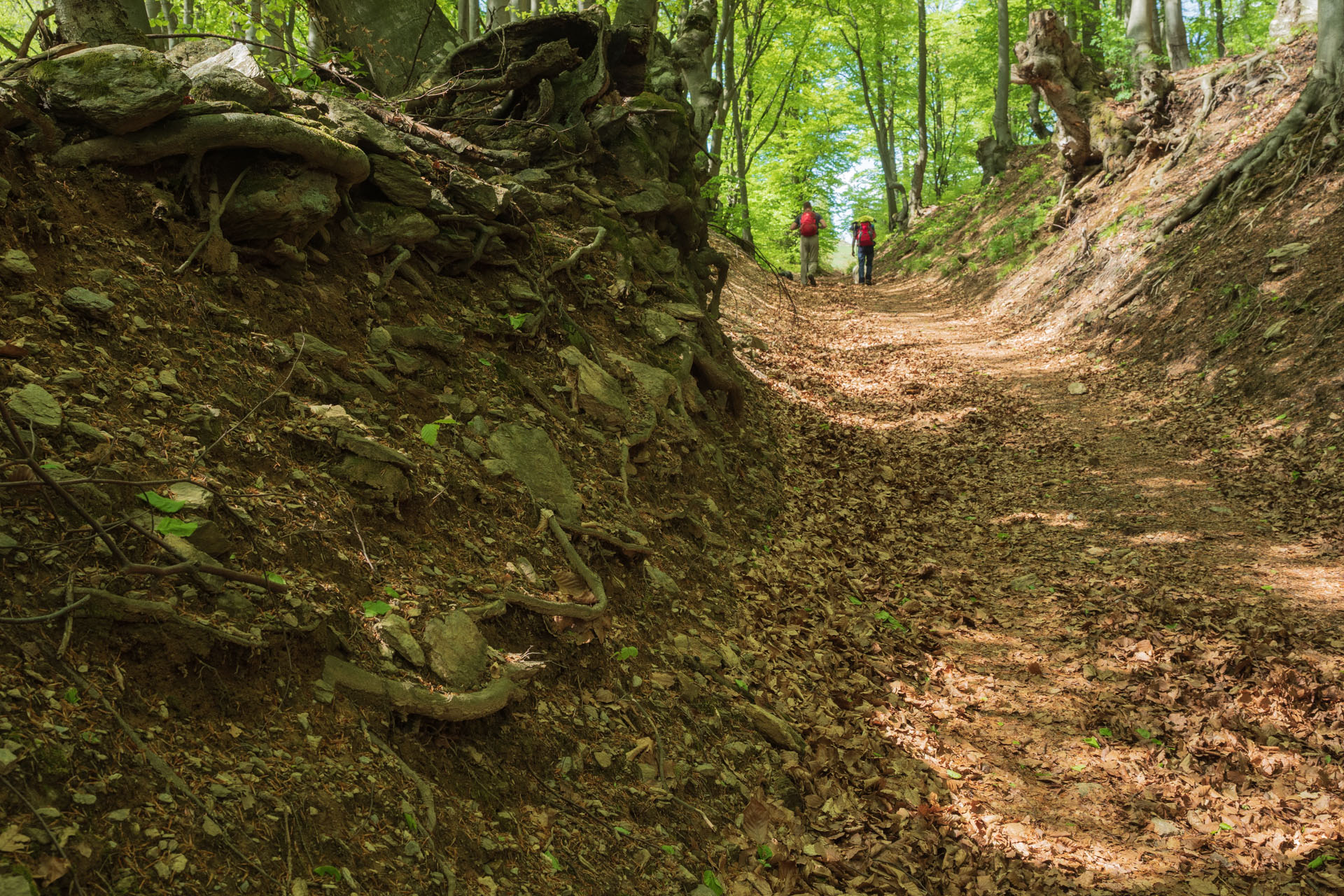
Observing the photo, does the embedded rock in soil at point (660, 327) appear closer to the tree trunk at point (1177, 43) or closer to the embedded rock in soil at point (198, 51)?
the embedded rock in soil at point (198, 51)

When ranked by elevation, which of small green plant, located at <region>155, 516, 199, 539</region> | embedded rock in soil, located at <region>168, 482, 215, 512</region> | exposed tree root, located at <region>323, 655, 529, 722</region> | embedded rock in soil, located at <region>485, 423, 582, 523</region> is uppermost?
embedded rock in soil, located at <region>168, 482, 215, 512</region>

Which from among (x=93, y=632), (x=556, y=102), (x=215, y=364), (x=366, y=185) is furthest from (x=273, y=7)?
(x=93, y=632)

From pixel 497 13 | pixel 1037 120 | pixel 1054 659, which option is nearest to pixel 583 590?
pixel 1054 659

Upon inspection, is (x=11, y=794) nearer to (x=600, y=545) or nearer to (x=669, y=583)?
(x=600, y=545)

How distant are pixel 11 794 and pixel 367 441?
2252 millimetres

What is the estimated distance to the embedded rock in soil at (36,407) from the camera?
2953 mm

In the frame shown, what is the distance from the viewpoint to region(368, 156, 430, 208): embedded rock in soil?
5574mm

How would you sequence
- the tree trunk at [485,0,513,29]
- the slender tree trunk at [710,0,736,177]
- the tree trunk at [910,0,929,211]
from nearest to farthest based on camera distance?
the tree trunk at [485,0,513,29]
the slender tree trunk at [710,0,736,177]
the tree trunk at [910,0,929,211]

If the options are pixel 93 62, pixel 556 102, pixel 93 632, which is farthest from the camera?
pixel 556 102

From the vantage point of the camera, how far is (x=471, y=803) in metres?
3.11

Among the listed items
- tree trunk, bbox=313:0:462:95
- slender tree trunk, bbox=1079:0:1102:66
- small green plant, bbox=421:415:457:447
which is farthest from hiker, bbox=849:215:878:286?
small green plant, bbox=421:415:457:447

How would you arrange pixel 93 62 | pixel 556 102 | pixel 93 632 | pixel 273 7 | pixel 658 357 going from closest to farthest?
1. pixel 93 632
2. pixel 93 62
3. pixel 658 357
4. pixel 556 102
5. pixel 273 7

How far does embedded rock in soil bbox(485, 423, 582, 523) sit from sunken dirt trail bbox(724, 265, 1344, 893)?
166cm

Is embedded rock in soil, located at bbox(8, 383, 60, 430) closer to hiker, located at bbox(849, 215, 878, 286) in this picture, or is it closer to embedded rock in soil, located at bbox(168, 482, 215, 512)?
embedded rock in soil, located at bbox(168, 482, 215, 512)
